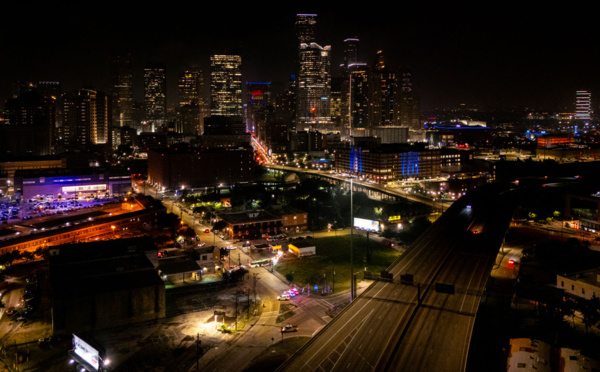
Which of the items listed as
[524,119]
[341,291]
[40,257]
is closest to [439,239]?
[341,291]

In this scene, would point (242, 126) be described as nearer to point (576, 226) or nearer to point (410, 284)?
point (576, 226)

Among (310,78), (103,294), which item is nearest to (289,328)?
(103,294)

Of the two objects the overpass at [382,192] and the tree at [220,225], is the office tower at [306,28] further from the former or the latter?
the tree at [220,225]

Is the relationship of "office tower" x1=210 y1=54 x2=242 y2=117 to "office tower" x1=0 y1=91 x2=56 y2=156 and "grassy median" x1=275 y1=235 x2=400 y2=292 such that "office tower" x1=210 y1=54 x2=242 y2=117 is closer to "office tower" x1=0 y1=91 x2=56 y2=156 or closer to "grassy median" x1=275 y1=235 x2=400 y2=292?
"office tower" x1=0 y1=91 x2=56 y2=156

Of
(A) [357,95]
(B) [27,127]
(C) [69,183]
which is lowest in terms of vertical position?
(C) [69,183]

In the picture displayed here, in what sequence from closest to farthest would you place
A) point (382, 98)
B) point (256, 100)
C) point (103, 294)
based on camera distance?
point (103, 294) < point (382, 98) < point (256, 100)

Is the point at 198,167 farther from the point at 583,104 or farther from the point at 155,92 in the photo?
the point at 583,104

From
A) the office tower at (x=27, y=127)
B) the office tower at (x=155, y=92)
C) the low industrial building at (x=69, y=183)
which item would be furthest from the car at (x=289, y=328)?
the office tower at (x=155, y=92)

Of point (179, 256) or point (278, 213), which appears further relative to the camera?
point (278, 213)
